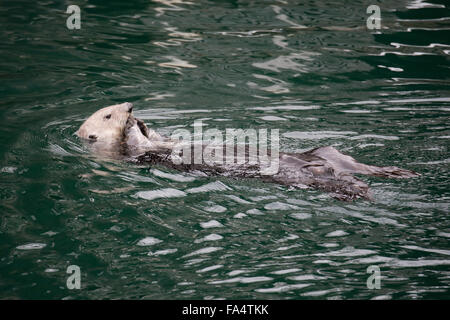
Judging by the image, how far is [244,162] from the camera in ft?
16.1

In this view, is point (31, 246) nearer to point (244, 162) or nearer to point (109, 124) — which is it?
point (244, 162)

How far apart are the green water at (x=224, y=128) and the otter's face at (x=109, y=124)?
8.5 inches

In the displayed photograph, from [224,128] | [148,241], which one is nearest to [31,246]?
[148,241]

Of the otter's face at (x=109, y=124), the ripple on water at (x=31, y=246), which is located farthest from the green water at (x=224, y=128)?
the otter's face at (x=109, y=124)

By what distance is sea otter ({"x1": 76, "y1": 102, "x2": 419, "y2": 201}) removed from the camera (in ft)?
15.4

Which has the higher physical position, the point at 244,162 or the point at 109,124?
the point at 109,124

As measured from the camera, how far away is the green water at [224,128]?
12.0 ft

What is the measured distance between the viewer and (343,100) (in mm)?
7293

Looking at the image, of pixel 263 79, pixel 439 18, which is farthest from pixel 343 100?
pixel 439 18

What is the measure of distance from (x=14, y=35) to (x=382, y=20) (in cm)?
628

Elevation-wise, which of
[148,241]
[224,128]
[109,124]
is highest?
[109,124]

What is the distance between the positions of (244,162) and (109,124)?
1686 millimetres

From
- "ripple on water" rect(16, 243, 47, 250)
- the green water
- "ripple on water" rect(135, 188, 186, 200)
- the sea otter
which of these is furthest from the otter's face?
"ripple on water" rect(16, 243, 47, 250)

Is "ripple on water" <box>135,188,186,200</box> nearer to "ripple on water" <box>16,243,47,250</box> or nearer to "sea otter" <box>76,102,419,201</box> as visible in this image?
"sea otter" <box>76,102,419,201</box>
